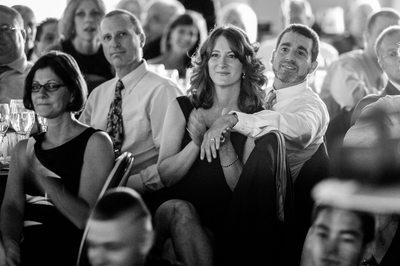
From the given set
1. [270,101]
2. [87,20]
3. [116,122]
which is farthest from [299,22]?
[270,101]

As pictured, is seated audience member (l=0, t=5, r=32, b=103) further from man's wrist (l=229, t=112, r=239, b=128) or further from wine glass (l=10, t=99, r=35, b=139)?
man's wrist (l=229, t=112, r=239, b=128)

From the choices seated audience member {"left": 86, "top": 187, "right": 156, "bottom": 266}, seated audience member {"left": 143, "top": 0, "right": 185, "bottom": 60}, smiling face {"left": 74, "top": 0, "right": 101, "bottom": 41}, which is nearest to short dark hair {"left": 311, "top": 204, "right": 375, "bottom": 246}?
seated audience member {"left": 86, "top": 187, "right": 156, "bottom": 266}

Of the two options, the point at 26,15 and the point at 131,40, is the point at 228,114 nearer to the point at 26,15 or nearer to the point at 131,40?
the point at 131,40

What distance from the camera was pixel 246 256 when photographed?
2906 mm

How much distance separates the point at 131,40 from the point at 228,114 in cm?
118

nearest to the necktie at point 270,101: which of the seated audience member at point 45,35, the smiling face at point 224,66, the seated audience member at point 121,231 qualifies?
the smiling face at point 224,66

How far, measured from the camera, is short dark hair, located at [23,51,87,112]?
3.22 m

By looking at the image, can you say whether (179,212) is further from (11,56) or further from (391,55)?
(11,56)

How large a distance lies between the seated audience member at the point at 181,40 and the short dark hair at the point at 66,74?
2.82 metres

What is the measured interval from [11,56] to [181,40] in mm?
1962

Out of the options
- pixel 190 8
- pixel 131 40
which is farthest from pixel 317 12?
pixel 131 40

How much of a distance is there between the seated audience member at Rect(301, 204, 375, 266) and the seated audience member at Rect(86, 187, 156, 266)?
429mm

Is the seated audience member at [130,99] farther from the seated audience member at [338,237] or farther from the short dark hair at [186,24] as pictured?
the seated audience member at [338,237]

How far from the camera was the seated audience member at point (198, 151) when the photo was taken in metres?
3.12
